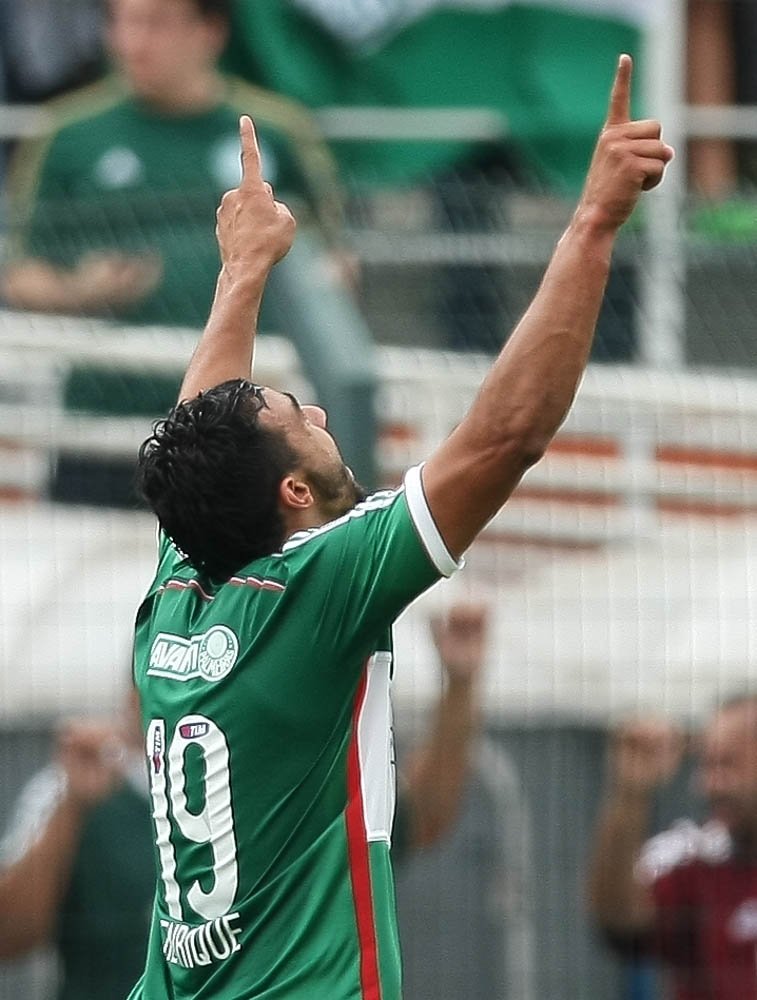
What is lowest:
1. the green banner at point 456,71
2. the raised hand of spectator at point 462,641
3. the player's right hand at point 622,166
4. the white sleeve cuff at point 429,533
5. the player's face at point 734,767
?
the player's face at point 734,767

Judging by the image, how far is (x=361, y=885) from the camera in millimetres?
3578

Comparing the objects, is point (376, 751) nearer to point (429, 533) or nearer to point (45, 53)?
point (429, 533)

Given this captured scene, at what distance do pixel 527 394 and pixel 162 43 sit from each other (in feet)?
11.7

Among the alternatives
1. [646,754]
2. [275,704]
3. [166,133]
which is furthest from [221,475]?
[166,133]

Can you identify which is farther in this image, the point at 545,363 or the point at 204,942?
the point at 204,942

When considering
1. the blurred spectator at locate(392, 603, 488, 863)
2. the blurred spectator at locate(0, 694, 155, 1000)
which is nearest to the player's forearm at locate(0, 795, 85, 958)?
the blurred spectator at locate(0, 694, 155, 1000)

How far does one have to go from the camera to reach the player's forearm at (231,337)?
161 inches

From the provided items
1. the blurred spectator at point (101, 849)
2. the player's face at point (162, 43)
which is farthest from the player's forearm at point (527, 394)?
the player's face at point (162, 43)

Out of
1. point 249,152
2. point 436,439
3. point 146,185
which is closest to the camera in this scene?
point 249,152

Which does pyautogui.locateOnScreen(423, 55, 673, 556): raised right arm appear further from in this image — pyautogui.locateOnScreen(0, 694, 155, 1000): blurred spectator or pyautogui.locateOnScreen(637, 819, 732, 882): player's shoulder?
pyautogui.locateOnScreen(637, 819, 732, 882): player's shoulder

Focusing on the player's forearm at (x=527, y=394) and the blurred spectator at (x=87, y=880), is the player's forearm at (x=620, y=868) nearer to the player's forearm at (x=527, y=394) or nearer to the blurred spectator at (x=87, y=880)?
the blurred spectator at (x=87, y=880)

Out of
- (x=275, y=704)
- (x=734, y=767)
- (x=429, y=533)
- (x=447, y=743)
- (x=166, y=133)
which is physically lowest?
(x=734, y=767)

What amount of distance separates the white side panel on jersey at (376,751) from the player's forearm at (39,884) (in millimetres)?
2231

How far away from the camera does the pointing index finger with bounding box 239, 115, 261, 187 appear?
394 centimetres
